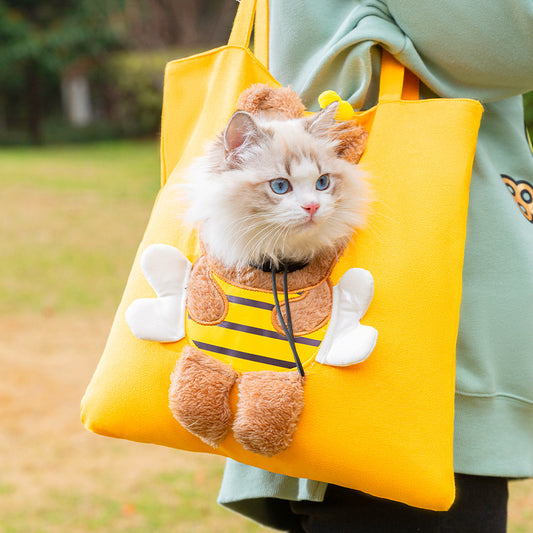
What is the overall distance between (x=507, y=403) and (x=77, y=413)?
2988mm

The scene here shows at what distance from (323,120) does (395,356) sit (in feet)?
1.33

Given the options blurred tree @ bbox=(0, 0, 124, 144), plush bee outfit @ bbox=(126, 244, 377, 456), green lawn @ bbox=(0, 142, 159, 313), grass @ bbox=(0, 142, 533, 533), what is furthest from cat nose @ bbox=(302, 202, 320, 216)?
blurred tree @ bbox=(0, 0, 124, 144)

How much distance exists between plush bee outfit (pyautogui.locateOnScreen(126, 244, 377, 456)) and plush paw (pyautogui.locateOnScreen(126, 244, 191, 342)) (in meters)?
0.04

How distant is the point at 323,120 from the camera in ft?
3.59

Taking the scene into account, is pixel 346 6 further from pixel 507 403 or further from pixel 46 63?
pixel 46 63

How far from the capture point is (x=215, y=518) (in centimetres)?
285

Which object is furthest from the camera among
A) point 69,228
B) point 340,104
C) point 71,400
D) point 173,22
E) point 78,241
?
point 173,22

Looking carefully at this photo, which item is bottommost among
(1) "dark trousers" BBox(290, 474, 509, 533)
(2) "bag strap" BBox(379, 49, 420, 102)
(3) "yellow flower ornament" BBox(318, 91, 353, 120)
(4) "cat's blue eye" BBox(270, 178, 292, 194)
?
(1) "dark trousers" BBox(290, 474, 509, 533)

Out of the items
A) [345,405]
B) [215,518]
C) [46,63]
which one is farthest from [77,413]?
[46,63]

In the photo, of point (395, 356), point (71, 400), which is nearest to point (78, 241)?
point (71, 400)

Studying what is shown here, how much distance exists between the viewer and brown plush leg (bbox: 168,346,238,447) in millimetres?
1085

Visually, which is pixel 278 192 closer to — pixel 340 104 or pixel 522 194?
pixel 340 104

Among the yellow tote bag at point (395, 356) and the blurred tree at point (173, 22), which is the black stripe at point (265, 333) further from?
the blurred tree at point (173, 22)

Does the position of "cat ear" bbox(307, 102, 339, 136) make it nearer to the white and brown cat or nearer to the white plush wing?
the white and brown cat
